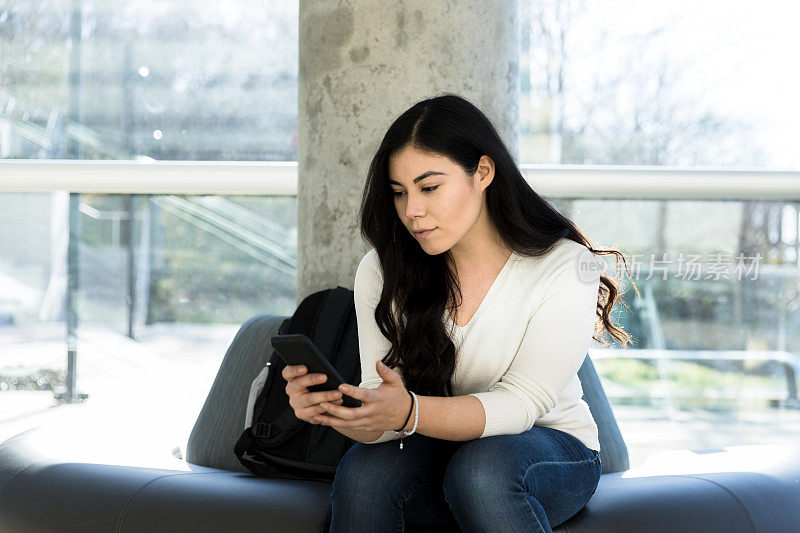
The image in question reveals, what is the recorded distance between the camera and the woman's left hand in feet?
4.82

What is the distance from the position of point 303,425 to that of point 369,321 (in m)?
0.42

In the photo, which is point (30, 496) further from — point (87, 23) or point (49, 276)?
point (87, 23)

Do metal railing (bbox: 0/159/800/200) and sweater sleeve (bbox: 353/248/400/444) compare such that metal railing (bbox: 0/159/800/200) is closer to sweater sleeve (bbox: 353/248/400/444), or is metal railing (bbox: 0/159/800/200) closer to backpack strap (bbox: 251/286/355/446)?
backpack strap (bbox: 251/286/355/446)

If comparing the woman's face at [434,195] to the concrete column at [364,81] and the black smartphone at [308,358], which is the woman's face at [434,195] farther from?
the concrete column at [364,81]

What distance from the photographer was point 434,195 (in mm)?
1750

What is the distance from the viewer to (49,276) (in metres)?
3.74

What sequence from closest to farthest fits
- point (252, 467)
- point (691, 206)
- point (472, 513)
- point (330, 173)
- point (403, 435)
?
point (472, 513) → point (403, 435) → point (252, 467) → point (330, 173) → point (691, 206)

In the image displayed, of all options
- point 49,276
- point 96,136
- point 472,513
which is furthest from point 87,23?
point 472,513

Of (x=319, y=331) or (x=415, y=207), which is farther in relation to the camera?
(x=319, y=331)

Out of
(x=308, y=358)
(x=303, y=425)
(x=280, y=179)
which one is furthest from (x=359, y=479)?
(x=280, y=179)

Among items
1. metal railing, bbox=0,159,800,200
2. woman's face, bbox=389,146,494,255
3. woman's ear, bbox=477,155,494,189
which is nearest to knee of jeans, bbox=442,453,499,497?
woman's face, bbox=389,146,494,255

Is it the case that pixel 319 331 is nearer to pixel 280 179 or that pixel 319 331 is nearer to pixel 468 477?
pixel 468 477

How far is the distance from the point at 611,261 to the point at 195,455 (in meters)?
2.05

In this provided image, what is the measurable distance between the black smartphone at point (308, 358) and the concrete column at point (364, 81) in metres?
1.10
